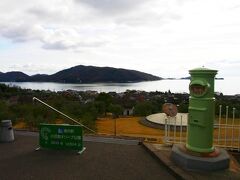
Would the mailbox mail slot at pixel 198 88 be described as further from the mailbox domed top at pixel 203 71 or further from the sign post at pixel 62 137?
the sign post at pixel 62 137

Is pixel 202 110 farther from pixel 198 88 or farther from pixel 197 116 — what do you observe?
pixel 198 88

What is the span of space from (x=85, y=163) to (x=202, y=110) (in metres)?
2.76

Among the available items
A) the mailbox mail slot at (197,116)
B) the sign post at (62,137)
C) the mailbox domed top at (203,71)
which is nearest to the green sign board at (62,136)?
the sign post at (62,137)

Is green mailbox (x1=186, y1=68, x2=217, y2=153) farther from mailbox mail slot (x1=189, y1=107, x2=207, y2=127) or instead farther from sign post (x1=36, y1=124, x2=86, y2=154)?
sign post (x1=36, y1=124, x2=86, y2=154)

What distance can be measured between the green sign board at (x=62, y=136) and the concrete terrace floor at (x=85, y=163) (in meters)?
0.17

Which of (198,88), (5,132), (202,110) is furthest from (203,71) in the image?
(5,132)

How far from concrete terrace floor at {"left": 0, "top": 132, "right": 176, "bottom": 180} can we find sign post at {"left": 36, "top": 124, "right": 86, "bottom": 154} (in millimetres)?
153

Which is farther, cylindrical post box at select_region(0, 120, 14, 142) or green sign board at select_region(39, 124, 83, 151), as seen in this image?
cylindrical post box at select_region(0, 120, 14, 142)

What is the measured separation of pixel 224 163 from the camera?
621cm

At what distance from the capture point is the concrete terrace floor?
604 cm

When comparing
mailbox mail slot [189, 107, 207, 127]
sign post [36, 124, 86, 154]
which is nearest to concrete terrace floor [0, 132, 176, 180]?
sign post [36, 124, 86, 154]

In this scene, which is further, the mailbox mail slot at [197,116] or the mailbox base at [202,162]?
the mailbox mail slot at [197,116]

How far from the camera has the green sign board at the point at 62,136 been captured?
24.7 feet

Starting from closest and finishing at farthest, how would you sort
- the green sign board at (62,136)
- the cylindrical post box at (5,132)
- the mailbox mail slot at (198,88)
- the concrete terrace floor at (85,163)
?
1. the concrete terrace floor at (85,163)
2. the mailbox mail slot at (198,88)
3. the green sign board at (62,136)
4. the cylindrical post box at (5,132)
